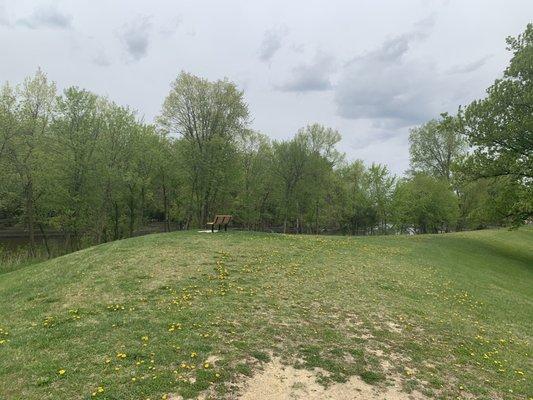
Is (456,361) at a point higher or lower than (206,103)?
lower

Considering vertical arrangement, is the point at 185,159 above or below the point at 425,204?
above

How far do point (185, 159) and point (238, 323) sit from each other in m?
27.9

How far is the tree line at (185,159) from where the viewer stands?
97.7 ft

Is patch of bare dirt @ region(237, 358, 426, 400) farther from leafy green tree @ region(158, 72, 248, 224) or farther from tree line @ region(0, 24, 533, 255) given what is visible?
leafy green tree @ region(158, 72, 248, 224)

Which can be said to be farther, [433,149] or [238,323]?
[433,149]

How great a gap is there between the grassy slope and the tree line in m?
15.0

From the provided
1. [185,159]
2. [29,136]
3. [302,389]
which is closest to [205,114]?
[185,159]

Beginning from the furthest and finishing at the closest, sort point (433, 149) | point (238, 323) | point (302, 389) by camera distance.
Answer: point (433, 149) → point (238, 323) → point (302, 389)

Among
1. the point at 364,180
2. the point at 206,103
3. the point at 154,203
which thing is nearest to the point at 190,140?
the point at 206,103

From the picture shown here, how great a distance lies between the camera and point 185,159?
36469 millimetres

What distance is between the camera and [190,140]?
1524 inches

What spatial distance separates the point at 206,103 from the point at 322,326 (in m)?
31.9

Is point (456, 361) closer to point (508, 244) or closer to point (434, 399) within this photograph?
point (434, 399)

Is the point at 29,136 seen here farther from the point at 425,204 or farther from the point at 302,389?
the point at 425,204
